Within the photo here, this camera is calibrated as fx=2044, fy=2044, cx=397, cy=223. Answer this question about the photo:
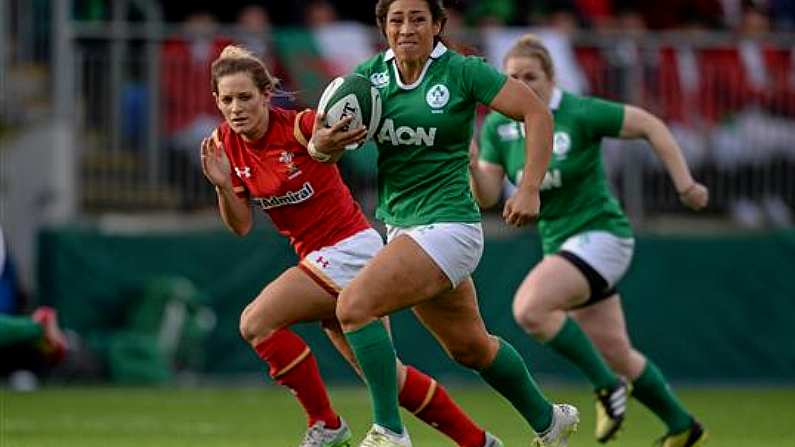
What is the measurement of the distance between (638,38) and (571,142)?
7.45 m

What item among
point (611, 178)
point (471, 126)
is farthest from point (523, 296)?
point (611, 178)

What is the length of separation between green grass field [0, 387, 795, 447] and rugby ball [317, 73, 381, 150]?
9.33ft

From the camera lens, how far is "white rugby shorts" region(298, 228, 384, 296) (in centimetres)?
961

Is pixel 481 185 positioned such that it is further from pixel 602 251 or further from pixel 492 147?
pixel 602 251

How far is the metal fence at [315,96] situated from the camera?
1820 cm

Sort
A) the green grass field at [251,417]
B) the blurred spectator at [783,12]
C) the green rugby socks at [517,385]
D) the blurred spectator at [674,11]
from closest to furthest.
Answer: the green rugby socks at [517,385]
the green grass field at [251,417]
the blurred spectator at [674,11]
the blurred spectator at [783,12]

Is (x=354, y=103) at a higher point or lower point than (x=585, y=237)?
higher

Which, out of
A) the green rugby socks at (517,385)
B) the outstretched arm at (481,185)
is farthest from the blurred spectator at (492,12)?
the green rugby socks at (517,385)

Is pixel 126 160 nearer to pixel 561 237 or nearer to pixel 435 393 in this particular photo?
pixel 561 237

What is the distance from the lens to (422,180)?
8.88m

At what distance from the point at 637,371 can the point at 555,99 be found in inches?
63.0

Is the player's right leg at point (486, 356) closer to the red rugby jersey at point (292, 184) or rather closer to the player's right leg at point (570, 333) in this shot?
the red rugby jersey at point (292, 184)

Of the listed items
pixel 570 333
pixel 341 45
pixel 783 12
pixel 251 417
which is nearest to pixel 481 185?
pixel 570 333

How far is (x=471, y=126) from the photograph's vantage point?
29.2 ft
